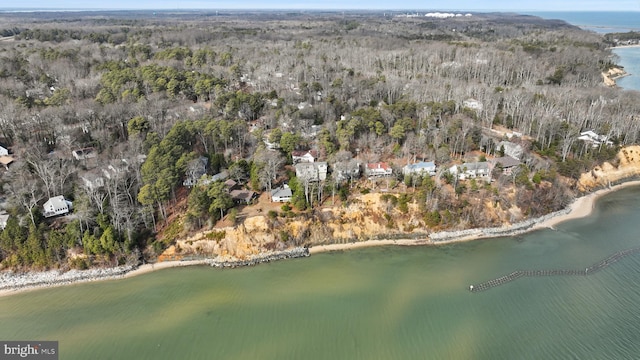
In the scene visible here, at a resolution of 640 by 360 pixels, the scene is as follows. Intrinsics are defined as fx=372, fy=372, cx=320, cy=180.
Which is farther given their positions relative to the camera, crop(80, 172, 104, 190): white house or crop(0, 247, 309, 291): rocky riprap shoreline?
crop(80, 172, 104, 190): white house

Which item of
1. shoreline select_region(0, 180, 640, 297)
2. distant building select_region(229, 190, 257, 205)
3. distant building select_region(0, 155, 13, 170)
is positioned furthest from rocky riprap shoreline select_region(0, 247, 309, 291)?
distant building select_region(0, 155, 13, 170)

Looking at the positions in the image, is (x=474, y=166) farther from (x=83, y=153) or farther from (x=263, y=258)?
(x=83, y=153)

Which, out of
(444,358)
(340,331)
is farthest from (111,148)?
(444,358)

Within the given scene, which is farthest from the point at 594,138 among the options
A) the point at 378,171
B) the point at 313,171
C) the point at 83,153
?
the point at 83,153

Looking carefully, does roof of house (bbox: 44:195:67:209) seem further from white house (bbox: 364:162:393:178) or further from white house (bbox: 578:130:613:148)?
white house (bbox: 578:130:613:148)

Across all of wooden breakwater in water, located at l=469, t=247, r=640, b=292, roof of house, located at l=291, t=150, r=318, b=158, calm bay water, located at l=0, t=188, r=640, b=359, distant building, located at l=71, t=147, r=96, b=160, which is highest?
distant building, located at l=71, t=147, r=96, b=160

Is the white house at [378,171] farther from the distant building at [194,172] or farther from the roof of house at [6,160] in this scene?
the roof of house at [6,160]

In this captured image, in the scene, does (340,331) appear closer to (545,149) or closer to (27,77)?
(545,149)
